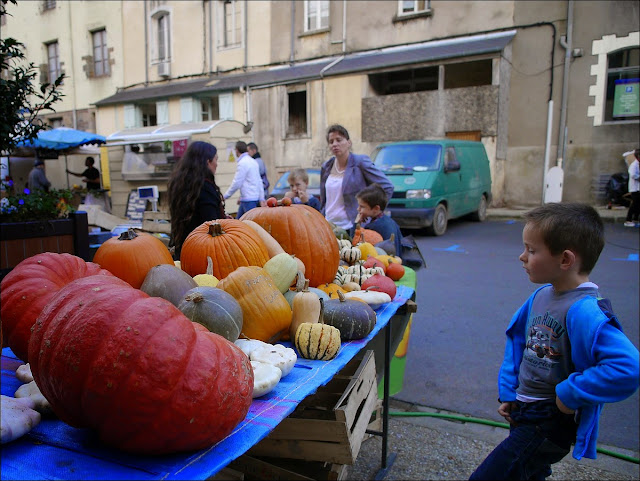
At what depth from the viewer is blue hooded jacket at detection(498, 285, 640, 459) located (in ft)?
4.66

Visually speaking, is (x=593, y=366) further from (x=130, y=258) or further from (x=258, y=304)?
(x=130, y=258)

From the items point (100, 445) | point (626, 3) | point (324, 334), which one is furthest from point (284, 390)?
point (626, 3)

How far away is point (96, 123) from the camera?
78.2 ft

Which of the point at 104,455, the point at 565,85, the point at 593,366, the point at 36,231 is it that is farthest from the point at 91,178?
the point at 593,366

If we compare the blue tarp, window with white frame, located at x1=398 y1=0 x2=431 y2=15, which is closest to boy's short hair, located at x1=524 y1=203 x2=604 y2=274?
the blue tarp

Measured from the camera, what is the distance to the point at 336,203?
15.4ft

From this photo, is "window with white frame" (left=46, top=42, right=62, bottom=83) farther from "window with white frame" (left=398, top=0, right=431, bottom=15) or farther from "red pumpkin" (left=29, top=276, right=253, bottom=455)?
"red pumpkin" (left=29, top=276, right=253, bottom=455)

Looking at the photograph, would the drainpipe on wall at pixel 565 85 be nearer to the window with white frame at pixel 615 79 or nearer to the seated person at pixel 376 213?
the window with white frame at pixel 615 79

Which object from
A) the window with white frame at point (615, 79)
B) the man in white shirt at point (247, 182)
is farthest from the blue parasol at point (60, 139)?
the window with white frame at point (615, 79)

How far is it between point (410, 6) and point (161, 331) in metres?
18.0

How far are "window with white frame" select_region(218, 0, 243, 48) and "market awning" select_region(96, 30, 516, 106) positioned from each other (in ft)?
5.06

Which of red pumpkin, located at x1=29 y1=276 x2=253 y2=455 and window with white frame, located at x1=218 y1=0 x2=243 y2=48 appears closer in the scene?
red pumpkin, located at x1=29 y1=276 x2=253 y2=455

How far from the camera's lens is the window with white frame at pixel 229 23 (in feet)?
64.8

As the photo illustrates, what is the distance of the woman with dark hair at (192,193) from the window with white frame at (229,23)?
59.7ft
